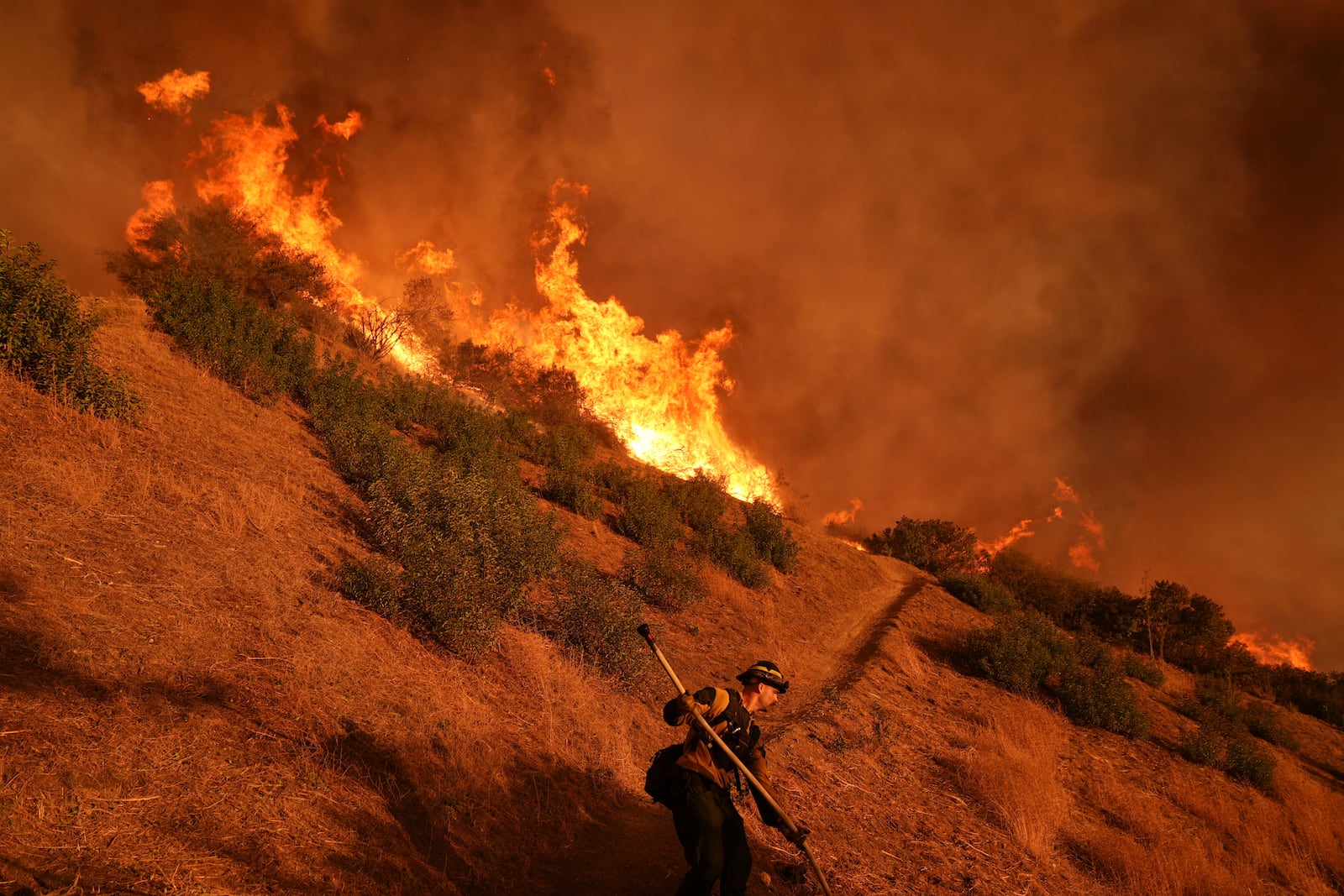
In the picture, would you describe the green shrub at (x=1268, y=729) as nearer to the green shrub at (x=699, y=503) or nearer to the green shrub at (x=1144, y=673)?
the green shrub at (x=1144, y=673)

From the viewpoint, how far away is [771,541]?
861 inches

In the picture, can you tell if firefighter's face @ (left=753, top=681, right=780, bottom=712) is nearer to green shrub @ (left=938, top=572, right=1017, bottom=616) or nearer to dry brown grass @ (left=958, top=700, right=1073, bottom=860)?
dry brown grass @ (left=958, top=700, right=1073, bottom=860)

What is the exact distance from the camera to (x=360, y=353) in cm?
2509

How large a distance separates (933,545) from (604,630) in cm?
3157

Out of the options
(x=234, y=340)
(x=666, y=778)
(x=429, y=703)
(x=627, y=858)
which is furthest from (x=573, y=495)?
(x=666, y=778)

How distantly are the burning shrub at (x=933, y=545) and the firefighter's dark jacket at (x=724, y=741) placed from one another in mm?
33532

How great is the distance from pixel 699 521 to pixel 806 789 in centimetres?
1384

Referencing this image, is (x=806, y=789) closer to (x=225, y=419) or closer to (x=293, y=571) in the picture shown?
(x=293, y=571)

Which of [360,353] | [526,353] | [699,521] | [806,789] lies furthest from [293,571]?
[526,353]

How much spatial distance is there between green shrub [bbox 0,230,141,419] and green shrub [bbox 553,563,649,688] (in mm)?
7949

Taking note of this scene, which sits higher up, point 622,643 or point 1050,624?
point 1050,624

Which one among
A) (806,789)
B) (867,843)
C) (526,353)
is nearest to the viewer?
(867,843)

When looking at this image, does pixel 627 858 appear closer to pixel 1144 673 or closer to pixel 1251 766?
pixel 1251 766

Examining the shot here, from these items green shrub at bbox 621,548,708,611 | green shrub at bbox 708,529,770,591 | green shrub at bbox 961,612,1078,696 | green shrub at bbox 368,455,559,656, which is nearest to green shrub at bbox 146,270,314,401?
green shrub at bbox 368,455,559,656
